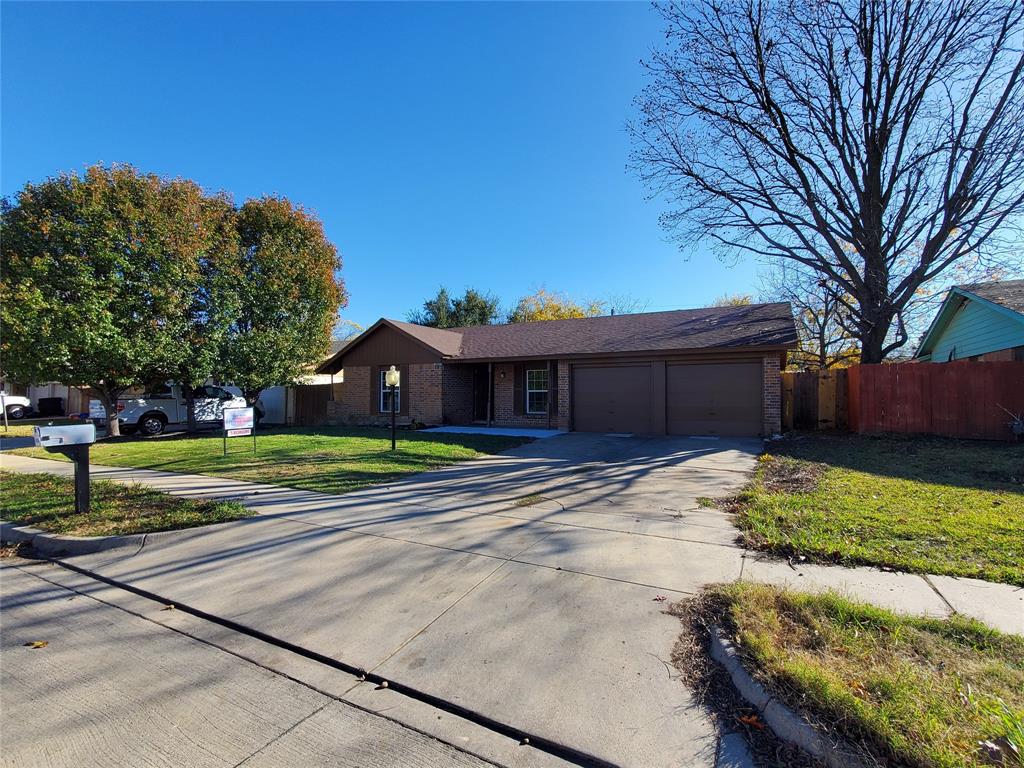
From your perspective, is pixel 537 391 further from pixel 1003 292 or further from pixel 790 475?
pixel 1003 292

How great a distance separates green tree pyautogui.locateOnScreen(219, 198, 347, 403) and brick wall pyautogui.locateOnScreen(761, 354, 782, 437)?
633 inches

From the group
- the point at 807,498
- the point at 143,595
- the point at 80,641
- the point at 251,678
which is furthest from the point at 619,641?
the point at 807,498

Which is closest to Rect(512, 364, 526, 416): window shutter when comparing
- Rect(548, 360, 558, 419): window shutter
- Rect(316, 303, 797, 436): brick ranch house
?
Rect(316, 303, 797, 436): brick ranch house

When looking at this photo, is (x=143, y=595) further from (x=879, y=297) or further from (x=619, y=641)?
(x=879, y=297)

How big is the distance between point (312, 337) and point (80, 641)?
56.6 ft

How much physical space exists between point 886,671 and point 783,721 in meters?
0.74

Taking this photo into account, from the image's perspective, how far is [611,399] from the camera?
1520 centimetres

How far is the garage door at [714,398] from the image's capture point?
44.5ft

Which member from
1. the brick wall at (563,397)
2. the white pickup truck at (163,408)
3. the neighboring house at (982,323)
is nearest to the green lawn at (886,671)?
the brick wall at (563,397)

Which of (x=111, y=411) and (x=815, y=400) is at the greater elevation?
(x=815, y=400)

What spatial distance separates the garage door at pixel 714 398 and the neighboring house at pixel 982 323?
5.86 metres

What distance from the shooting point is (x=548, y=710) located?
2.47m

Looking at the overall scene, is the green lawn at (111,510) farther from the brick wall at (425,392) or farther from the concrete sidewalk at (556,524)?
the brick wall at (425,392)

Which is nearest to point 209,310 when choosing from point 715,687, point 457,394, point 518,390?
point 457,394
